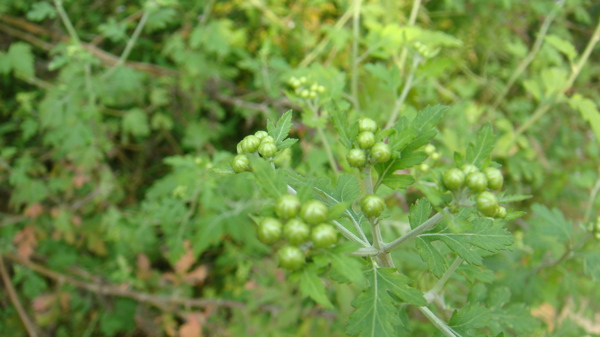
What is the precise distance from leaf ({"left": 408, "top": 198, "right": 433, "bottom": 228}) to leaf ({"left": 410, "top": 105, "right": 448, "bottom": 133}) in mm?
280

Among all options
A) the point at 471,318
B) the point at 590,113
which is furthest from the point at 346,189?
the point at 590,113

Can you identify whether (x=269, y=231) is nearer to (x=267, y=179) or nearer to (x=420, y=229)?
(x=267, y=179)

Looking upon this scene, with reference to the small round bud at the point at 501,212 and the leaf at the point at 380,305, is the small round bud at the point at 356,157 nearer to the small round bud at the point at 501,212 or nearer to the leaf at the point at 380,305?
the leaf at the point at 380,305

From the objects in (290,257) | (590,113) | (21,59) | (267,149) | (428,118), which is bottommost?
(590,113)

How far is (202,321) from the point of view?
3.36 metres

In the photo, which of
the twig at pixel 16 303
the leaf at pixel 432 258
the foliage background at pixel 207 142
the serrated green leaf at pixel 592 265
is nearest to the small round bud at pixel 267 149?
the leaf at pixel 432 258

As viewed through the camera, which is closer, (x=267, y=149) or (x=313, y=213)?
(x=313, y=213)

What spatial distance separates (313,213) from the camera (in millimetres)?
1044

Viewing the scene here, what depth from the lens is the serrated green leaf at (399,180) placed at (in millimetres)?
1264

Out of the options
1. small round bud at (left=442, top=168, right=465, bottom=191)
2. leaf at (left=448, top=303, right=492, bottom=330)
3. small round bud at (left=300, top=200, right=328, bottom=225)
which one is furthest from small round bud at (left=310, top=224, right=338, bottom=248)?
leaf at (left=448, top=303, right=492, bottom=330)

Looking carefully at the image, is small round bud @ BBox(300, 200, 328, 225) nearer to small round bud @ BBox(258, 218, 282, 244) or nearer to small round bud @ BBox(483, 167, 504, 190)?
small round bud @ BBox(258, 218, 282, 244)

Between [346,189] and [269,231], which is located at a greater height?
[269,231]

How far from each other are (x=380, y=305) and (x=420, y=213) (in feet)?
1.19

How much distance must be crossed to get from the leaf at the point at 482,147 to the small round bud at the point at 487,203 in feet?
0.54
